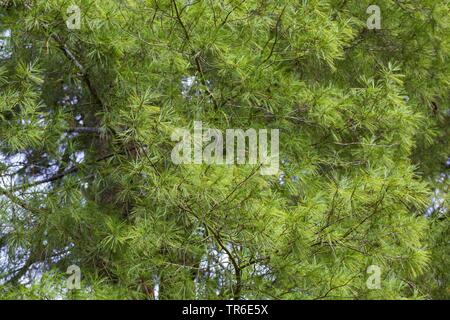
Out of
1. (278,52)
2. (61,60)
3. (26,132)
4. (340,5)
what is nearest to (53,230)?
(26,132)

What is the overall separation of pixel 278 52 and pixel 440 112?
50.3 inches

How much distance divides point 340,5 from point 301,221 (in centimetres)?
129

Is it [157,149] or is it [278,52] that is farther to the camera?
[278,52]

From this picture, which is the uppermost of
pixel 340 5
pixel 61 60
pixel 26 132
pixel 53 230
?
pixel 340 5

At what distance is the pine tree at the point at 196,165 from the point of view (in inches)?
103

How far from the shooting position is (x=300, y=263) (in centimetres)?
271

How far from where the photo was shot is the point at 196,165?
8.23 ft

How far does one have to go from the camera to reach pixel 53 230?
3.07 m

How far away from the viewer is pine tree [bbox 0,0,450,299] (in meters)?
2.62
